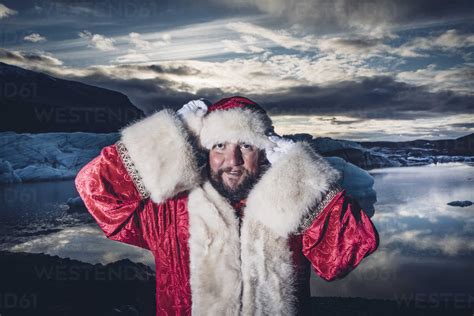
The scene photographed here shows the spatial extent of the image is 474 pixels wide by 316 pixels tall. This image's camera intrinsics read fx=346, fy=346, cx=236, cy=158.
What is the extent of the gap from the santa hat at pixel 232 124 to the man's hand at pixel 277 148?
0.10 ft

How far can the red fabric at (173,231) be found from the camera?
141 centimetres

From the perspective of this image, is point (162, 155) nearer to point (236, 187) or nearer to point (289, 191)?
point (236, 187)

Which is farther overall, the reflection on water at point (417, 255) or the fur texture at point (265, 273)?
the reflection on water at point (417, 255)

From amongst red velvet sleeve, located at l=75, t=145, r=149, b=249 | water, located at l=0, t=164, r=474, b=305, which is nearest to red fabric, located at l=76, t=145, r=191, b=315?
red velvet sleeve, located at l=75, t=145, r=149, b=249

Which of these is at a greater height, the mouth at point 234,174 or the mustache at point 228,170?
the mustache at point 228,170

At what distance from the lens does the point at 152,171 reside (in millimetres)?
1443

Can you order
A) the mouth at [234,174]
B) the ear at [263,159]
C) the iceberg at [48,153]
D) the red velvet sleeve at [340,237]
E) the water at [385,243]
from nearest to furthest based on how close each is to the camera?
the red velvet sleeve at [340,237] → the mouth at [234,174] → the ear at [263,159] → the water at [385,243] → the iceberg at [48,153]

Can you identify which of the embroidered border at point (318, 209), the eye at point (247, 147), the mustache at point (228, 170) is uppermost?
the eye at point (247, 147)

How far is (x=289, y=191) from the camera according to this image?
4.80 ft

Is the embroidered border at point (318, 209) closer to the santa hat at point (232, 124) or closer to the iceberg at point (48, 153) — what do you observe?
the santa hat at point (232, 124)

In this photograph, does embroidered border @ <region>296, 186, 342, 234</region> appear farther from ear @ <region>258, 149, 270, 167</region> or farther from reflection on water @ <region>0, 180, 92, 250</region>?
reflection on water @ <region>0, 180, 92, 250</region>

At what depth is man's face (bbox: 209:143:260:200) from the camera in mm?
1554

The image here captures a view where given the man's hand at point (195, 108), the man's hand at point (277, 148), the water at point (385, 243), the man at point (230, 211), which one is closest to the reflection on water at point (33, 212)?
the water at point (385, 243)

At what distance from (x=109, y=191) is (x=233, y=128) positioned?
0.60 meters
